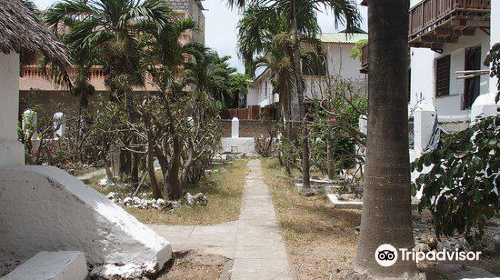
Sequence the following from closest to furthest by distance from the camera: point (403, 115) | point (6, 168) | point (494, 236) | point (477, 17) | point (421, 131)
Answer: point (403, 115), point (6, 168), point (494, 236), point (421, 131), point (477, 17)

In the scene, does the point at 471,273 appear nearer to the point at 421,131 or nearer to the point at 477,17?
the point at 421,131

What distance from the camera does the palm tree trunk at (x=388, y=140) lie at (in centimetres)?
454

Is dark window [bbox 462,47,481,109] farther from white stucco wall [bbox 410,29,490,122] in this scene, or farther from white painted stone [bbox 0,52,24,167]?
white painted stone [bbox 0,52,24,167]

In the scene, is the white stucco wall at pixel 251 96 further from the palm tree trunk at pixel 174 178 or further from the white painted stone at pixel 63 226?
the white painted stone at pixel 63 226

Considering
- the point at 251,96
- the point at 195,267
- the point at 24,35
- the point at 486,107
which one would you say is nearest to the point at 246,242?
the point at 195,267

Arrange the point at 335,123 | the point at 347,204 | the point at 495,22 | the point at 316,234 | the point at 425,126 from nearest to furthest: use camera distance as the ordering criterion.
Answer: the point at 316,234 → the point at 495,22 → the point at 335,123 → the point at 347,204 → the point at 425,126

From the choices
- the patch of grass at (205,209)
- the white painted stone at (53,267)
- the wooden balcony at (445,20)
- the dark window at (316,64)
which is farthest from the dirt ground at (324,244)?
the wooden balcony at (445,20)

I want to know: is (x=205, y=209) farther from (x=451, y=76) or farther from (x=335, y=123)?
(x=451, y=76)

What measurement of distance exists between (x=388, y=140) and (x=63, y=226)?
3596mm

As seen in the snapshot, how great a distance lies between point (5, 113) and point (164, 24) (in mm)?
7086

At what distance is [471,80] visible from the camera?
13.4 m

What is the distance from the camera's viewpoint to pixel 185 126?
1066cm

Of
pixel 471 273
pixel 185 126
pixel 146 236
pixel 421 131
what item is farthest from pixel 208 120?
pixel 471 273

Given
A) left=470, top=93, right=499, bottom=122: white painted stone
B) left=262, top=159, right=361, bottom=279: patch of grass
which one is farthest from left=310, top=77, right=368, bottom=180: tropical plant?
left=470, top=93, right=499, bottom=122: white painted stone
